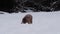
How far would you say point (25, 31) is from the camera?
2338 millimetres

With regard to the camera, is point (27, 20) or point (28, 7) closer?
point (27, 20)

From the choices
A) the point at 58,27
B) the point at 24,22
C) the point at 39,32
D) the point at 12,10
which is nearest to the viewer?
the point at 39,32

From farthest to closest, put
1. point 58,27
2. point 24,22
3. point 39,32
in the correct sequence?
1. point 24,22
2. point 58,27
3. point 39,32

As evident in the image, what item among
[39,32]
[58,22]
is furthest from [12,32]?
[58,22]

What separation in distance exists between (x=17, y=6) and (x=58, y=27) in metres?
4.44

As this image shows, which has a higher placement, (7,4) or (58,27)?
(7,4)

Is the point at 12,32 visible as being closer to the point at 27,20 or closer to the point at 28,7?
the point at 27,20

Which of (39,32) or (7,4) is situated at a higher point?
(7,4)

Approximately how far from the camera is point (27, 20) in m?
2.93

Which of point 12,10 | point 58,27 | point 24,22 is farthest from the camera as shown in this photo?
point 12,10

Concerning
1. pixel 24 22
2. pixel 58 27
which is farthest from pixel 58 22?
pixel 24 22

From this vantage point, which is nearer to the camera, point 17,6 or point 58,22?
point 58,22

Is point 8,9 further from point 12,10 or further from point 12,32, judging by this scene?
point 12,32

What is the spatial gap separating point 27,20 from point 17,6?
4.03 m
